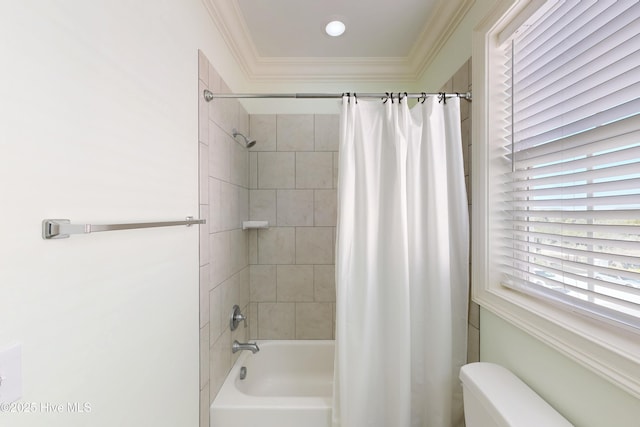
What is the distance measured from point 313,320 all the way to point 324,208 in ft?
2.96

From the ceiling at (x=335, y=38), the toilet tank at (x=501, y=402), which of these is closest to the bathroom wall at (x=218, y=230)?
the ceiling at (x=335, y=38)

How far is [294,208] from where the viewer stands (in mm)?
2211

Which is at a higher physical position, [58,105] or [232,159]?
[232,159]

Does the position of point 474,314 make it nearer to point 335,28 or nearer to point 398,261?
point 398,261

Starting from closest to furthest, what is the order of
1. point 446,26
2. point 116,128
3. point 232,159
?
point 116,128 < point 446,26 < point 232,159

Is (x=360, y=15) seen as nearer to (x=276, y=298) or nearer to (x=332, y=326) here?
(x=276, y=298)

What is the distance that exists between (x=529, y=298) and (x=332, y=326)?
1.47 metres

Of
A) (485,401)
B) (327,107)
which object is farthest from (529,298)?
(327,107)

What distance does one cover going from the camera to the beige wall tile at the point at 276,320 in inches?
86.7

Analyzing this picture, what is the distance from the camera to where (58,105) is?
602 mm

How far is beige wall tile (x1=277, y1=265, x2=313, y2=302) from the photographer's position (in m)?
2.21

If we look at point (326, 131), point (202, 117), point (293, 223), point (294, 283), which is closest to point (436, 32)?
point (326, 131)

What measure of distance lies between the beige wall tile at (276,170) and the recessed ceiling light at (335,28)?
2.83 feet

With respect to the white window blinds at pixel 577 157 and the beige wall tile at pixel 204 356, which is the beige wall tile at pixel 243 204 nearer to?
the beige wall tile at pixel 204 356
